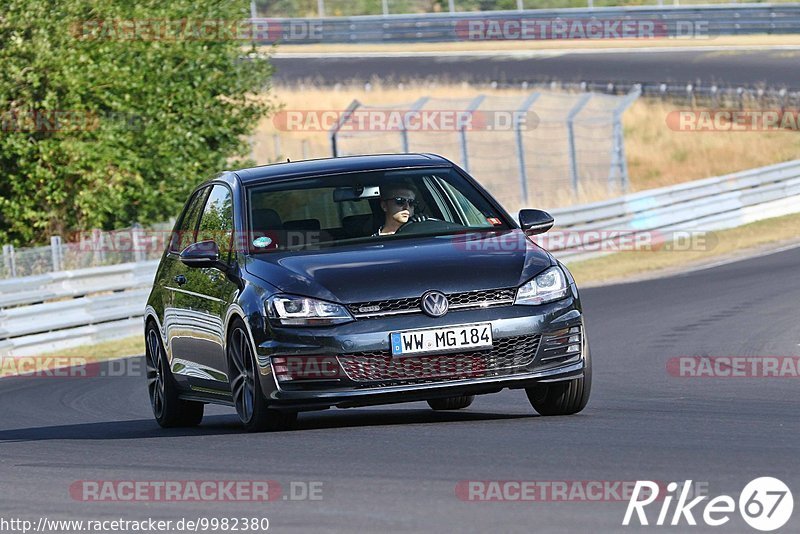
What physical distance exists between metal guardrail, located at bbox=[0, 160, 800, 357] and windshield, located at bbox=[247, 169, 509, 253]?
34.6 feet

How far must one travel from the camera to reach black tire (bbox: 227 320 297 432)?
914 cm

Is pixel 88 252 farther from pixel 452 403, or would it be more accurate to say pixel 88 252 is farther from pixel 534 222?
pixel 534 222

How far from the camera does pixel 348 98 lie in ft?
150

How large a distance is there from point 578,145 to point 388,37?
18.7m

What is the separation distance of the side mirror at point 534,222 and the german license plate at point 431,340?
1.38 m

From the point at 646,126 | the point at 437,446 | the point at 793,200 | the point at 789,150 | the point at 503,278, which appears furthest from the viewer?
the point at 646,126

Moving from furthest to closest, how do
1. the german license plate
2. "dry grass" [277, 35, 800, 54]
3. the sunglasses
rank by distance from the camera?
"dry grass" [277, 35, 800, 54], the sunglasses, the german license plate

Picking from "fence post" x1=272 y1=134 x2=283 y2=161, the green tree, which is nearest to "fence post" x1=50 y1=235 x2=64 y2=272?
the green tree

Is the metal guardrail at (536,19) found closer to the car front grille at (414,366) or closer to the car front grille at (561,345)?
the car front grille at (561,345)

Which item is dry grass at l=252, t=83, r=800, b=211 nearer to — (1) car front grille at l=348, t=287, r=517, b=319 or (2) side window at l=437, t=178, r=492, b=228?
(2) side window at l=437, t=178, r=492, b=228

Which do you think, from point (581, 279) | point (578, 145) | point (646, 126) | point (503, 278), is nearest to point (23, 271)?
point (581, 279)

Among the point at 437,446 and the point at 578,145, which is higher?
the point at 437,446

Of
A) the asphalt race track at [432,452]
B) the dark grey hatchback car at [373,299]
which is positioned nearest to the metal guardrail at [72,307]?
the asphalt race track at [432,452]

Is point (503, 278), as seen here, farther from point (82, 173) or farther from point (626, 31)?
point (626, 31)
